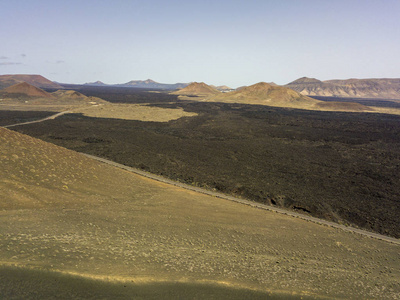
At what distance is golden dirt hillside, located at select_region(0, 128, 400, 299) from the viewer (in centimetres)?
1023

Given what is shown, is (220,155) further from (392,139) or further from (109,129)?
(392,139)

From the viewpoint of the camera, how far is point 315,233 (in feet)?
50.3

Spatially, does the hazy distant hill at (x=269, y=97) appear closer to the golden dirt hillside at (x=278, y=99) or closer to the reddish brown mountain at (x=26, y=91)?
the golden dirt hillside at (x=278, y=99)

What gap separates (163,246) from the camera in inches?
485

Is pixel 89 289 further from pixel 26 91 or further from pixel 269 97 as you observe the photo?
pixel 269 97

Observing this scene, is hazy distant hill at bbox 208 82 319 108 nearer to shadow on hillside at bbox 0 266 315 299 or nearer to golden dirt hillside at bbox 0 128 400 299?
golden dirt hillside at bbox 0 128 400 299

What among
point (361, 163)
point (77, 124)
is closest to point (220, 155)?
point (361, 163)

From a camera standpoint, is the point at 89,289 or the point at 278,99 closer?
the point at 89,289

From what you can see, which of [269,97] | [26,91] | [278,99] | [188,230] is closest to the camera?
[188,230]

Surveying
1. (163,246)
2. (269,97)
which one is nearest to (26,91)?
(269,97)

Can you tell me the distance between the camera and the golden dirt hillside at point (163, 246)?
10.2 metres

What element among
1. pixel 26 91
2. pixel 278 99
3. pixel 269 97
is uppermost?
pixel 269 97

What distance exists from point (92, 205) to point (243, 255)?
9175 mm

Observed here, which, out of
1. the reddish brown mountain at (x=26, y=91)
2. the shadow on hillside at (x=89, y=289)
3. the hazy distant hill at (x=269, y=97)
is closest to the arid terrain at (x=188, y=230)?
the shadow on hillside at (x=89, y=289)
